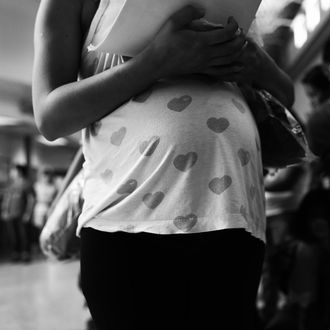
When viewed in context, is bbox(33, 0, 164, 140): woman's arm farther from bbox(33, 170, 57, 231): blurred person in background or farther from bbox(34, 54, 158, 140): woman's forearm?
bbox(33, 170, 57, 231): blurred person in background

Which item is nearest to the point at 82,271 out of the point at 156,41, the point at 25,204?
the point at 156,41

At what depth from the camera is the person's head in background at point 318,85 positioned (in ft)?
6.48

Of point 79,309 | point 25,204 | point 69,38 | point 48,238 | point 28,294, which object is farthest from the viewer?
point 25,204

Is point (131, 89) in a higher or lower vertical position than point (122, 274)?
higher

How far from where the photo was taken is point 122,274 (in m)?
0.61

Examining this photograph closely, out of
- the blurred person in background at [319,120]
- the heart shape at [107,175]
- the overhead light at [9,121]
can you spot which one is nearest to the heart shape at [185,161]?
the heart shape at [107,175]

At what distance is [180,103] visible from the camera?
2.08 ft

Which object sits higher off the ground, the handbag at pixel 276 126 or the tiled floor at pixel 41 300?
the handbag at pixel 276 126

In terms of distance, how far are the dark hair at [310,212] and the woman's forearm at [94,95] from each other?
1581mm

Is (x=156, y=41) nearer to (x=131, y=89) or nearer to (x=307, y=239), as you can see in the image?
(x=131, y=89)

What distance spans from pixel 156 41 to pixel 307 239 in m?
1.68

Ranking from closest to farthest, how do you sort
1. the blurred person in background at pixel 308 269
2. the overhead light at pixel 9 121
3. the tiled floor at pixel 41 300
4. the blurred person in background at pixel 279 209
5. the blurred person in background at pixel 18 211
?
the blurred person in background at pixel 308 269
the blurred person in background at pixel 279 209
the tiled floor at pixel 41 300
the blurred person in background at pixel 18 211
the overhead light at pixel 9 121

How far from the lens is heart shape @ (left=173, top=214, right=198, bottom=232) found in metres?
0.59

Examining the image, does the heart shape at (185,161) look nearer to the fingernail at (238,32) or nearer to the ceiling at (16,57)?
the fingernail at (238,32)
